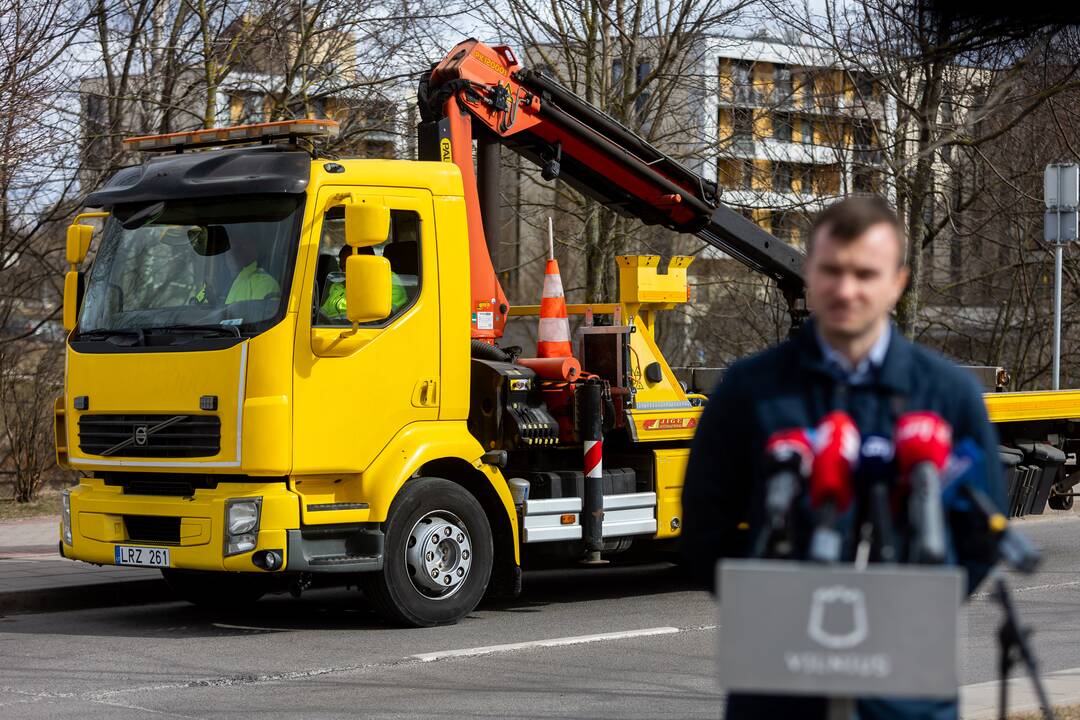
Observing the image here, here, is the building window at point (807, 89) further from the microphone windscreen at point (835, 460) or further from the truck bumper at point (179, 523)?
the microphone windscreen at point (835, 460)

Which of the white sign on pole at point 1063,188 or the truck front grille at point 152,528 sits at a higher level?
the white sign on pole at point 1063,188

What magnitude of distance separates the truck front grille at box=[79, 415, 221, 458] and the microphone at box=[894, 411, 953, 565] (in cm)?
719

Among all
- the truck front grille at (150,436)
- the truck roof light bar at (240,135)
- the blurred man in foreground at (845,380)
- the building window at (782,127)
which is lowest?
the truck front grille at (150,436)

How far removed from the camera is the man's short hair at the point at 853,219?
312 cm

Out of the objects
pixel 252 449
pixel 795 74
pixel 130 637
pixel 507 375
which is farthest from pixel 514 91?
pixel 795 74

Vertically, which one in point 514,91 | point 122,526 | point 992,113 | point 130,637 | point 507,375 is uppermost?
point 992,113

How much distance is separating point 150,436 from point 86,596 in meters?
2.10

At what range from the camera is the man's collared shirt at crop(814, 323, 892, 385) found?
3123 mm

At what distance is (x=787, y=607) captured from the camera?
9.35ft

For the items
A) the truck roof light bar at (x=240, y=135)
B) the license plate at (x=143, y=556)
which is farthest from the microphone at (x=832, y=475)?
the license plate at (x=143, y=556)

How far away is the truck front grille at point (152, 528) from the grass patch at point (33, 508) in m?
7.24

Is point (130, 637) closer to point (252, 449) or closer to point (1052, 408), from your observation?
point (252, 449)

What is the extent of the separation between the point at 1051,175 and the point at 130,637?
41.3ft

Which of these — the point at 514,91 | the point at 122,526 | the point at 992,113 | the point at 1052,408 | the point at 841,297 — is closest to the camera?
the point at 841,297
